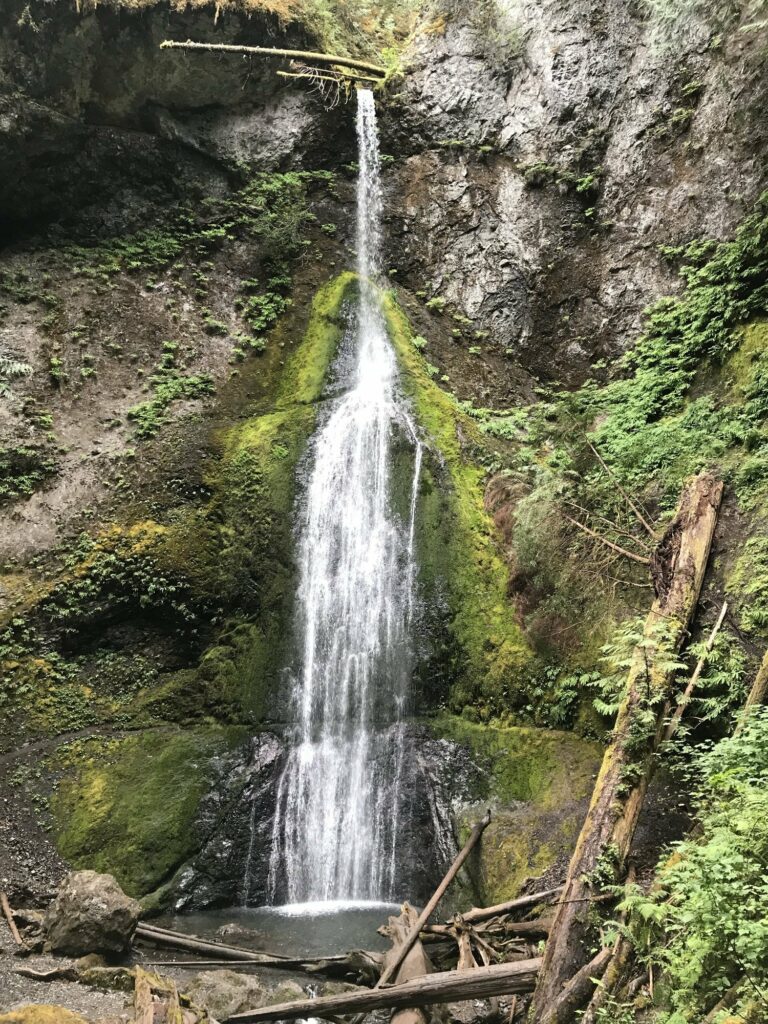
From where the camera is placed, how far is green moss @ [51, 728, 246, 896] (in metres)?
7.94

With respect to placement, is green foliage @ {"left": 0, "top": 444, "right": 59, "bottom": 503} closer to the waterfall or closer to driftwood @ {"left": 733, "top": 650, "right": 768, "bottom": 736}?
the waterfall

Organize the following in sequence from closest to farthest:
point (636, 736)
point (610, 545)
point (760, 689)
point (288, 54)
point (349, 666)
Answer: point (760, 689) → point (636, 736) → point (610, 545) → point (349, 666) → point (288, 54)

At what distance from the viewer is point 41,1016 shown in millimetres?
3996

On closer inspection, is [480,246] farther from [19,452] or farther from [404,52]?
[19,452]

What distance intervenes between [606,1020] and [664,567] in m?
4.20

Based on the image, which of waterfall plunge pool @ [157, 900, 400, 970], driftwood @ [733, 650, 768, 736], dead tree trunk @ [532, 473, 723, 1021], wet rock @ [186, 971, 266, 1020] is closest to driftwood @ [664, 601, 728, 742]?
dead tree trunk @ [532, 473, 723, 1021]

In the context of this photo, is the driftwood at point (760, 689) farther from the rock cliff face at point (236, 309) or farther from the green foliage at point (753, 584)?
the rock cliff face at point (236, 309)

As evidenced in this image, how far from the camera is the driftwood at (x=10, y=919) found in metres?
6.17

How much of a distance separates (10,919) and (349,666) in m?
4.57

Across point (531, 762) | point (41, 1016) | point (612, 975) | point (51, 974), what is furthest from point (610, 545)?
point (51, 974)

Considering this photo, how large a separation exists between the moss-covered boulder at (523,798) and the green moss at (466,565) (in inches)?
24.6

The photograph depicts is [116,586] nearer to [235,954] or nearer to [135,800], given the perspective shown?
[135,800]

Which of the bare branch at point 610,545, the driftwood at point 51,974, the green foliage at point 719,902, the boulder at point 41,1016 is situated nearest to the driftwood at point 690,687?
the green foliage at point 719,902

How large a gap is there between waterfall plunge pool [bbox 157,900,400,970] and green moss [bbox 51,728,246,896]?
751mm
